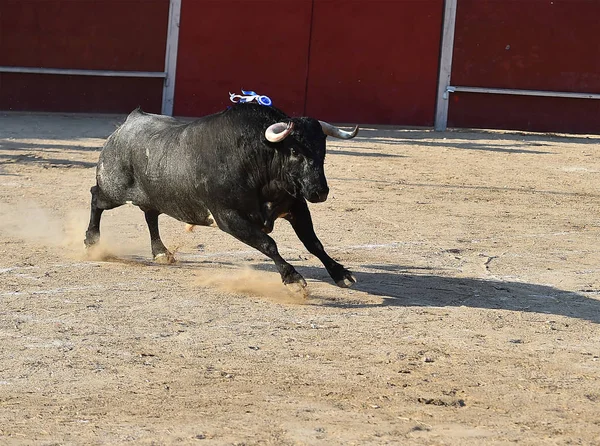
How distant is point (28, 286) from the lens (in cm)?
552

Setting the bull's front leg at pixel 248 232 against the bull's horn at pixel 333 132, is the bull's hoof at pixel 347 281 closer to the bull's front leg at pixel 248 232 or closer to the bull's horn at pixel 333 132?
the bull's front leg at pixel 248 232

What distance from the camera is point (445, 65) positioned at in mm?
13805

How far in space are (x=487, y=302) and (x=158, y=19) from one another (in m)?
8.73

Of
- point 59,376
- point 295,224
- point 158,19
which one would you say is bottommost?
point 59,376

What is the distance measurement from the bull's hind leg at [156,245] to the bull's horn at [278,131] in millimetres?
1157

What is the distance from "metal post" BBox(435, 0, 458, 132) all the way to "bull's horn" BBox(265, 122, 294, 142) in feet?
28.3

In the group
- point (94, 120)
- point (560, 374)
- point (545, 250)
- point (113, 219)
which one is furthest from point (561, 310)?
point (94, 120)

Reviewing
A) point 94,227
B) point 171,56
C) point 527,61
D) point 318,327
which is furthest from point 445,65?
point 318,327

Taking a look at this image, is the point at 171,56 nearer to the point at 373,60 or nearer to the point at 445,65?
the point at 373,60

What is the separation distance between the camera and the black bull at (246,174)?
214 inches

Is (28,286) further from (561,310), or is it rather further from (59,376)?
(561,310)

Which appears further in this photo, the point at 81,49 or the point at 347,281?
the point at 81,49

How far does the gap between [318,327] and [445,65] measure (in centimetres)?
936

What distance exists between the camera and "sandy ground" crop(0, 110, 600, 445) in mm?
3682
